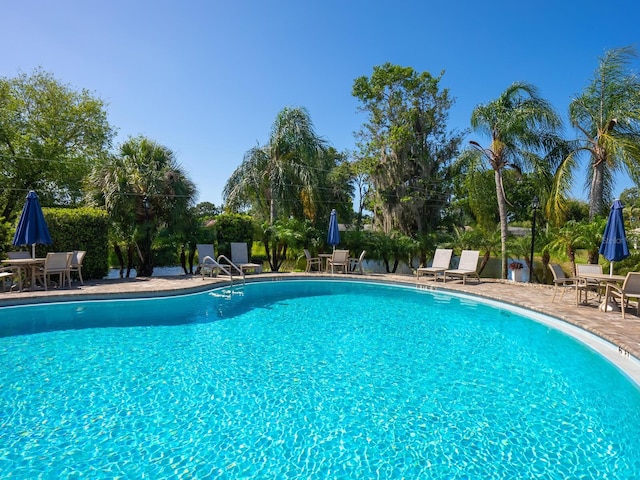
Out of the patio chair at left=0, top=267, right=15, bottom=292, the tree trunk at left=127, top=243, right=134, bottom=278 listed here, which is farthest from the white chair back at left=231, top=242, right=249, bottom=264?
the patio chair at left=0, top=267, right=15, bottom=292

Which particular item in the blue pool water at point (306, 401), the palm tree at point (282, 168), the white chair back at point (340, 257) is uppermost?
the palm tree at point (282, 168)

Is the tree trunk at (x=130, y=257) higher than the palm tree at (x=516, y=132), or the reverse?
the palm tree at (x=516, y=132)

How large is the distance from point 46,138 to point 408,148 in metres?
20.7

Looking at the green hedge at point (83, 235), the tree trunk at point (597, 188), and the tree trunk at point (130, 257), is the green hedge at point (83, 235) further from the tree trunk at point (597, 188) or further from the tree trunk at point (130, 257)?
the tree trunk at point (597, 188)

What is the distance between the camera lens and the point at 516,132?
537 inches

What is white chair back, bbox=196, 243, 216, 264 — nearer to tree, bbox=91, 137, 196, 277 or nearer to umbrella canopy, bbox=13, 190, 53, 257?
tree, bbox=91, 137, 196, 277

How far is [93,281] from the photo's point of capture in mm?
11953

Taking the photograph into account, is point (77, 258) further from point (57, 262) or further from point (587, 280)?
point (587, 280)

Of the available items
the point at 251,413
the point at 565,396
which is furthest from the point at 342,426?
the point at 565,396

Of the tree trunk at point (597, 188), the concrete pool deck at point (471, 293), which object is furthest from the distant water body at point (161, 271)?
the tree trunk at point (597, 188)

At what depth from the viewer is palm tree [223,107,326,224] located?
17859 mm

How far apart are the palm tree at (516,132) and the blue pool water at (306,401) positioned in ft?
25.9

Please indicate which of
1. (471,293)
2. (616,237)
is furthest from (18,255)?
(616,237)

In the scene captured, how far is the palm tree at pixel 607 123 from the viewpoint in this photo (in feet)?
38.8
